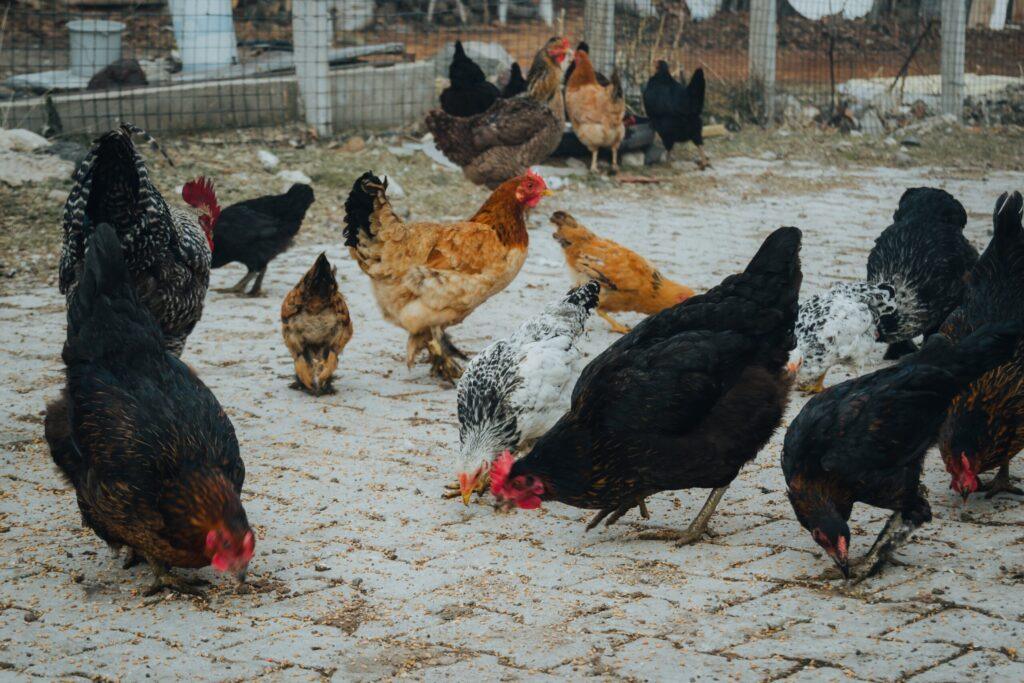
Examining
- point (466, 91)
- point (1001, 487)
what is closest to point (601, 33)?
point (466, 91)

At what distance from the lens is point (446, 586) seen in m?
3.90

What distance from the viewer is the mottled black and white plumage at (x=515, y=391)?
4707mm

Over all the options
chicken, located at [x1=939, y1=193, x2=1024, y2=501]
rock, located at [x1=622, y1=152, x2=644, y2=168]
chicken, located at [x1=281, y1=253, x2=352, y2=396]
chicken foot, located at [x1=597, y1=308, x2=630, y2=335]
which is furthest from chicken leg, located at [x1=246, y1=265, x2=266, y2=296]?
rock, located at [x1=622, y1=152, x2=644, y2=168]

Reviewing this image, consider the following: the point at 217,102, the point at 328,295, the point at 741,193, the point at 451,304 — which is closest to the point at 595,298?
the point at 451,304

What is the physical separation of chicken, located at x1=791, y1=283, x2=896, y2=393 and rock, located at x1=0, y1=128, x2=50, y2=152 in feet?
23.9

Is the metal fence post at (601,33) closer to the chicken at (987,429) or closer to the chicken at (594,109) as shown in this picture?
the chicken at (594,109)

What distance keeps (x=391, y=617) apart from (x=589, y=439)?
3.39ft

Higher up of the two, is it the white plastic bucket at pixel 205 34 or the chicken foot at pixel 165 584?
the white plastic bucket at pixel 205 34

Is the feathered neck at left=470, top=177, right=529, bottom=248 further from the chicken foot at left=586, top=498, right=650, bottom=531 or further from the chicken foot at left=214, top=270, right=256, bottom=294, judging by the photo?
the chicken foot at left=586, top=498, right=650, bottom=531

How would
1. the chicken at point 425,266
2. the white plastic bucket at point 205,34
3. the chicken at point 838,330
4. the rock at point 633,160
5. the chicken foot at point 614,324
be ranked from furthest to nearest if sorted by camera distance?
the white plastic bucket at point 205,34 → the rock at point 633,160 → the chicken foot at point 614,324 → the chicken at point 425,266 → the chicken at point 838,330

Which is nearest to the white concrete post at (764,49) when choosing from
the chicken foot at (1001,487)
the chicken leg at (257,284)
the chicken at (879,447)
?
the chicken leg at (257,284)

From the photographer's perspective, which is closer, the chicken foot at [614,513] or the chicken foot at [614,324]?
the chicken foot at [614,513]

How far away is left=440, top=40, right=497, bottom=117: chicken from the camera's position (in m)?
11.6

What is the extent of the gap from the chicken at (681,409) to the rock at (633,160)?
339 inches
